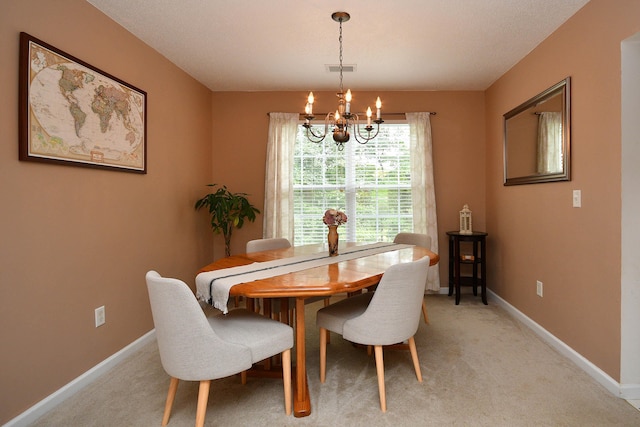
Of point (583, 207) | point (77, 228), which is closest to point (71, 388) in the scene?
point (77, 228)

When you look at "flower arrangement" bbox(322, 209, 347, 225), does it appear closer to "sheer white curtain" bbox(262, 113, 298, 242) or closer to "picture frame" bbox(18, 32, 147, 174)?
"picture frame" bbox(18, 32, 147, 174)

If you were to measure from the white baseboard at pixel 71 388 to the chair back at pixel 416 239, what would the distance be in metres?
2.53

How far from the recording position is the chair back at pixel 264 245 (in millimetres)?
3095

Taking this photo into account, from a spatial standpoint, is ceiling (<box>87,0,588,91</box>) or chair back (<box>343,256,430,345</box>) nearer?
chair back (<box>343,256,430,345</box>)

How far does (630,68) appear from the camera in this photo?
7.02 feet

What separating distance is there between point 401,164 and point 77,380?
12.4 ft

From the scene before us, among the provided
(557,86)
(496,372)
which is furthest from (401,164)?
(496,372)

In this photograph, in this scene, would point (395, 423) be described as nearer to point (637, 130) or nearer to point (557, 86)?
point (637, 130)

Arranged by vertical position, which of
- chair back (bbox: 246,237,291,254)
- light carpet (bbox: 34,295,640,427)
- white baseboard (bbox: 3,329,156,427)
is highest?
chair back (bbox: 246,237,291,254)

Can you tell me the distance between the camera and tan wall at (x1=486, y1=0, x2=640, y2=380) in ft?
7.28

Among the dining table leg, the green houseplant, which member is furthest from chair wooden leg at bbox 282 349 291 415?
the green houseplant

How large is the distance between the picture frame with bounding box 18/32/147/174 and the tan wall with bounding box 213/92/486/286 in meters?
1.54

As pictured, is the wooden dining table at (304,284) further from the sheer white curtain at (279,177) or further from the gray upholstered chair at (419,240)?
the sheer white curtain at (279,177)

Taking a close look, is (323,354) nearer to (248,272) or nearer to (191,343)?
(248,272)
